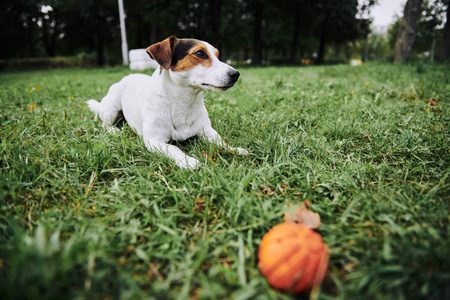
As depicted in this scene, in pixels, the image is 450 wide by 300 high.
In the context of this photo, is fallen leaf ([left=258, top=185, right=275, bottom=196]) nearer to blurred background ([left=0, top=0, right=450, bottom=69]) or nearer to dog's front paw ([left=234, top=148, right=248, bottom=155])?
dog's front paw ([left=234, top=148, right=248, bottom=155])

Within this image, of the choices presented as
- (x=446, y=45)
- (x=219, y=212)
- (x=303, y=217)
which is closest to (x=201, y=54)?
(x=219, y=212)

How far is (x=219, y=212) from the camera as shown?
5.25ft

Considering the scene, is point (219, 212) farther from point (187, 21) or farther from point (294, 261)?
point (187, 21)

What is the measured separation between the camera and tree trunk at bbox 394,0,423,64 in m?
9.77

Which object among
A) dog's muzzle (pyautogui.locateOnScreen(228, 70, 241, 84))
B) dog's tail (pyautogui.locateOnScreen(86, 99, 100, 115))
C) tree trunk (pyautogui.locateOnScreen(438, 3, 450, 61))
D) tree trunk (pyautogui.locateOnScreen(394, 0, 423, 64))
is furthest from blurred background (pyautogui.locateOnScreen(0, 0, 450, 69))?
dog's muzzle (pyautogui.locateOnScreen(228, 70, 241, 84))

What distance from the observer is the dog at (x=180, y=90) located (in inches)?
97.9

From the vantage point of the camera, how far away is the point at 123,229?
146 centimetres

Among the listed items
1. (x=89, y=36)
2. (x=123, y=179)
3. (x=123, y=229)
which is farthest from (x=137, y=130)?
(x=89, y=36)

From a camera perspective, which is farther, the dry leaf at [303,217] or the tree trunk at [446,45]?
the tree trunk at [446,45]

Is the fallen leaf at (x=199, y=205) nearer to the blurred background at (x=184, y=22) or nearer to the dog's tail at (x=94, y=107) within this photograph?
the dog's tail at (x=94, y=107)

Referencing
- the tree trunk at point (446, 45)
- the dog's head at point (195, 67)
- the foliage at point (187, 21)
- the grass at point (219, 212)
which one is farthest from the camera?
the foliage at point (187, 21)

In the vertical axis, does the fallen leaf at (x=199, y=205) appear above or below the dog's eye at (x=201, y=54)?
below

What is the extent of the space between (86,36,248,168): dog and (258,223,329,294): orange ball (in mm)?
1192

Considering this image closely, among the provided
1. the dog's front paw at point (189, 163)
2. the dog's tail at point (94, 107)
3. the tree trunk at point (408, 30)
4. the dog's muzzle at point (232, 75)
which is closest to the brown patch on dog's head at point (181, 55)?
the dog's muzzle at point (232, 75)
